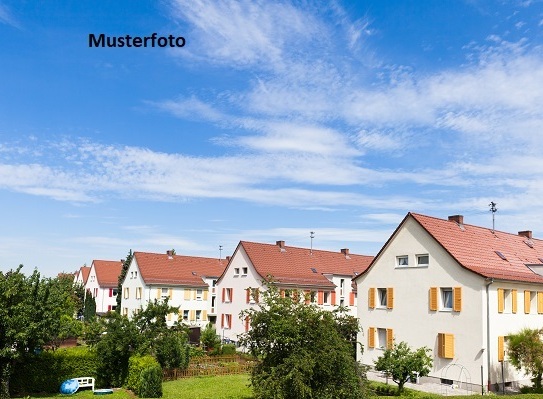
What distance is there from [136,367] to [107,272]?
51.1 m

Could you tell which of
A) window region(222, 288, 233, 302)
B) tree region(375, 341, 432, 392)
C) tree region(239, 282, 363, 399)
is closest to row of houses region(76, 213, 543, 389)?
tree region(239, 282, 363, 399)

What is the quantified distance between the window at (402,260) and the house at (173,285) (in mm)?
29904

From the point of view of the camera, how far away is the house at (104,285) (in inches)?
2886

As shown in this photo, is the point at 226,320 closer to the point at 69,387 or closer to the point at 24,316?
the point at 69,387

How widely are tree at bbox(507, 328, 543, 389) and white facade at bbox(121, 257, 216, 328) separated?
121ft

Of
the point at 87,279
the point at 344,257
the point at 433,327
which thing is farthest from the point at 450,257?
the point at 87,279

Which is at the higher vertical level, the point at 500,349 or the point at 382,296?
the point at 382,296

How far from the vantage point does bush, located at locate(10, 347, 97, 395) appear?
2612 centimetres

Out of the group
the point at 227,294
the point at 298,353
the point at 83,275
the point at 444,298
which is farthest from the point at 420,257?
the point at 83,275

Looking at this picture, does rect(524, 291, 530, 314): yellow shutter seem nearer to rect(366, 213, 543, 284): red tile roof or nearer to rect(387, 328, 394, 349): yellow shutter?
rect(366, 213, 543, 284): red tile roof

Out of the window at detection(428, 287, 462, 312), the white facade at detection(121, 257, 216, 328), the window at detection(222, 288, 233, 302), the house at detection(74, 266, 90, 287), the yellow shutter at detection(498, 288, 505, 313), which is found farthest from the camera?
the house at detection(74, 266, 90, 287)

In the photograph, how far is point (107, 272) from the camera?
7506 cm

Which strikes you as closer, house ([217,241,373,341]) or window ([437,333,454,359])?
window ([437,333,454,359])

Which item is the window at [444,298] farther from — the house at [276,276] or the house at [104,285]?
the house at [104,285]
